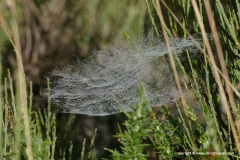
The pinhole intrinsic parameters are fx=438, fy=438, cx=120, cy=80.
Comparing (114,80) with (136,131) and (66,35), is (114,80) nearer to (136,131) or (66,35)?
(66,35)

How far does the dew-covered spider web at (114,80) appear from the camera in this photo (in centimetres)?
191

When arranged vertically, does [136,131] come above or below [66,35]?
below

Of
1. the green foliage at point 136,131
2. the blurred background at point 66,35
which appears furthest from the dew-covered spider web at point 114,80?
the green foliage at point 136,131

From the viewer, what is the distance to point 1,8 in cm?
233

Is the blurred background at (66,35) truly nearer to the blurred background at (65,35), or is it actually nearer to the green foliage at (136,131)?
the blurred background at (65,35)

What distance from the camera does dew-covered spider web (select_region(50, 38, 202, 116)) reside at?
1907 millimetres

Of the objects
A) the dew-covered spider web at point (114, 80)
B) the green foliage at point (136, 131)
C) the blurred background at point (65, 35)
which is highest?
the blurred background at point (65, 35)

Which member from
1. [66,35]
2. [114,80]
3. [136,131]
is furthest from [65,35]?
[136,131]

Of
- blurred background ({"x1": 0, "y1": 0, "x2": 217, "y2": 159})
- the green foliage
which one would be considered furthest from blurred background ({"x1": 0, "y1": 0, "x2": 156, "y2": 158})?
the green foliage

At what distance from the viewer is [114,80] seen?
210cm

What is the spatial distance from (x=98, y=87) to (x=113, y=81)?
99mm

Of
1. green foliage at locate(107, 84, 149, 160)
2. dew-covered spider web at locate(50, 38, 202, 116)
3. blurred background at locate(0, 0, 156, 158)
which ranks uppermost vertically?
blurred background at locate(0, 0, 156, 158)

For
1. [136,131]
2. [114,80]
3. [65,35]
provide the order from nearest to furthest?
[136,131]
[114,80]
[65,35]

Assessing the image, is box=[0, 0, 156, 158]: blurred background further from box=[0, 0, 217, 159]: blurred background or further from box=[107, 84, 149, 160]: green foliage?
box=[107, 84, 149, 160]: green foliage
